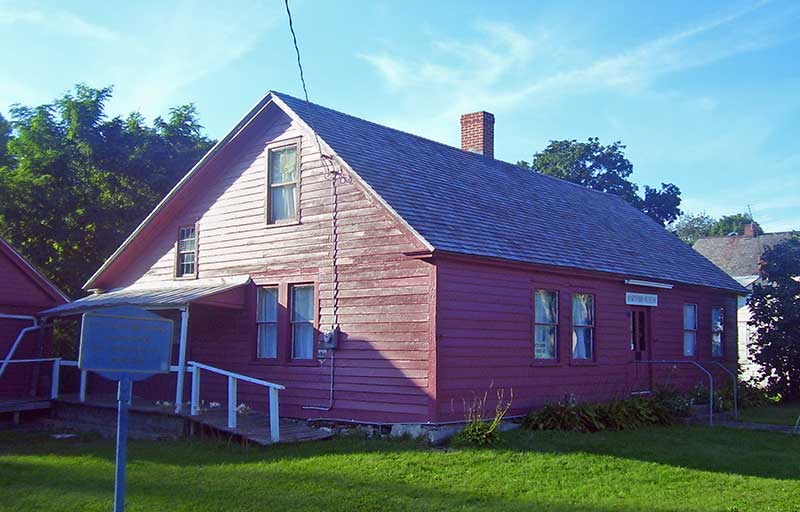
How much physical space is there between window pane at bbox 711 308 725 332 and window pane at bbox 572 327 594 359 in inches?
261

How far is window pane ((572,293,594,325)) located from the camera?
Result: 16.8m

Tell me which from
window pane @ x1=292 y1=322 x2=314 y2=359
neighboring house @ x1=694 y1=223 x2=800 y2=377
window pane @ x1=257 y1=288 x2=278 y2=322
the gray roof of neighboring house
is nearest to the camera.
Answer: window pane @ x1=292 y1=322 x2=314 y2=359

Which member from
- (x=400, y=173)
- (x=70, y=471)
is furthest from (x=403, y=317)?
(x=70, y=471)

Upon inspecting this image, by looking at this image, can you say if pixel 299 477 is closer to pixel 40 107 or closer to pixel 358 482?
pixel 358 482

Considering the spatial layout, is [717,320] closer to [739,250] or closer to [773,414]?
[773,414]

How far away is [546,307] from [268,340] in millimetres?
5601

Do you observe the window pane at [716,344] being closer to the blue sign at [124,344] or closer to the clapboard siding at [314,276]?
the clapboard siding at [314,276]

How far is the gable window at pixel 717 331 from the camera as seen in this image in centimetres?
2214

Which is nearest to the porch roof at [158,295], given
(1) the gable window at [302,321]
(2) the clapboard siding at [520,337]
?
(1) the gable window at [302,321]

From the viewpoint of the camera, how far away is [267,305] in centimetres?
1623

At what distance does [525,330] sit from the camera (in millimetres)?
15203

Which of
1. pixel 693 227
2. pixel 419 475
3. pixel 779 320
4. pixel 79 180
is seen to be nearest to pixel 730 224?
pixel 693 227

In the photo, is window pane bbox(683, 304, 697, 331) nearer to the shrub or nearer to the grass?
the grass

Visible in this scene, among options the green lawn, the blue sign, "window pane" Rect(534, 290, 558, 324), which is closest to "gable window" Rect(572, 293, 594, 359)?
"window pane" Rect(534, 290, 558, 324)
